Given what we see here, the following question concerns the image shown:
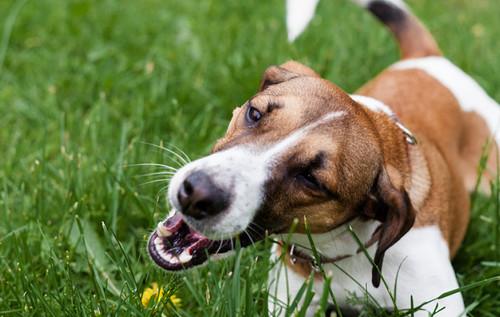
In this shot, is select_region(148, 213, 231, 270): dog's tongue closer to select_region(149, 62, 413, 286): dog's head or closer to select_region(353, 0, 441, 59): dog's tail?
select_region(149, 62, 413, 286): dog's head

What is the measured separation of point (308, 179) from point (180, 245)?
0.64m

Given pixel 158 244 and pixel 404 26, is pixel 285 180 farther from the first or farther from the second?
pixel 404 26

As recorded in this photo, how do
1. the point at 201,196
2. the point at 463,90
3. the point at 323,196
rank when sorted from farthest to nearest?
the point at 463,90 < the point at 323,196 < the point at 201,196

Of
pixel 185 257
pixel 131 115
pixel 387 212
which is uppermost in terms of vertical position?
pixel 387 212

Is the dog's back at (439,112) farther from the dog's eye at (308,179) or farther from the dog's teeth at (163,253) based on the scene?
the dog's teeth at (163,253)

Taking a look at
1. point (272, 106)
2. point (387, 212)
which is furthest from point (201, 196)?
point (387, 212)

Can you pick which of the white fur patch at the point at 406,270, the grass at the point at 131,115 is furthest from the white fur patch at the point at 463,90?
the white fur patch at the point at 406,270

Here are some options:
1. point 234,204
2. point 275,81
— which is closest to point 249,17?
point 275,81

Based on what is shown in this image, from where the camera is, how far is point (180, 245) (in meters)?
3.24

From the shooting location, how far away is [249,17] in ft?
22.1

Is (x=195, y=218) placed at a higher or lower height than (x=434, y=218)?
higher

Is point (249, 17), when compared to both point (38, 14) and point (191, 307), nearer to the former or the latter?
point (38, 14)

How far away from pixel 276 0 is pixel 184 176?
442cm

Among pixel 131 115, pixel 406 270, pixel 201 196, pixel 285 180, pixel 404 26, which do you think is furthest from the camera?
pixel 131 115
